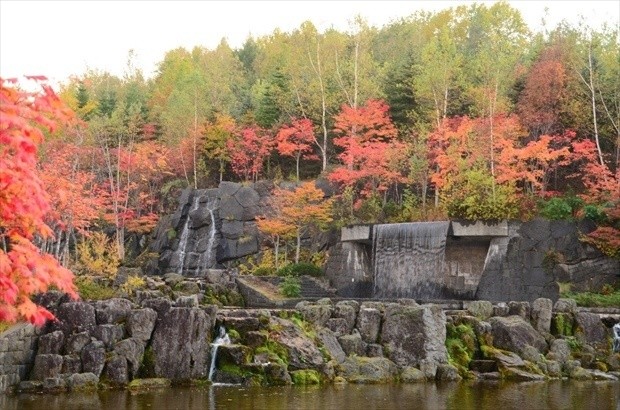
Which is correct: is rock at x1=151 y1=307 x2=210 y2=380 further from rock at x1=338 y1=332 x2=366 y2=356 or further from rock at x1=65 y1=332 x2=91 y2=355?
rock at x1=338 y1=332 x2=366 y2=356

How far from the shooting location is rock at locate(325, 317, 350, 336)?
68.6ft

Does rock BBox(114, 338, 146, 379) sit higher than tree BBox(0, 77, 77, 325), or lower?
lower

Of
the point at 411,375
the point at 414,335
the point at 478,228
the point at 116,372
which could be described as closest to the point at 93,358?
the point at 116,372

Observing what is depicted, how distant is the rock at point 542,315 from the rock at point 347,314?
18.1 ft

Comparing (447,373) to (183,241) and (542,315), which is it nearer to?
(542,315)

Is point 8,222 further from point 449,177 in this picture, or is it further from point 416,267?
point 449,177

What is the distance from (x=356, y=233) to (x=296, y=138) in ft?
35.1

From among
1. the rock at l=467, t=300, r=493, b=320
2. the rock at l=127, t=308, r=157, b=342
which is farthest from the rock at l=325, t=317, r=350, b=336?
the rock at l=127, t=308, r=157, b=342

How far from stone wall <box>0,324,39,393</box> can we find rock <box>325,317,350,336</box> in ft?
23.8

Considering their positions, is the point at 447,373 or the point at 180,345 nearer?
the point at 180,345

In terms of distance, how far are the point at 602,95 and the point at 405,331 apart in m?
21.6

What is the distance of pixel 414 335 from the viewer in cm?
2062

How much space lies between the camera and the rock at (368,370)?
19.3 meters

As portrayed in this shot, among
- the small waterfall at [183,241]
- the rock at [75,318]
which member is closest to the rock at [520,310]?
the rock at [75,318]
